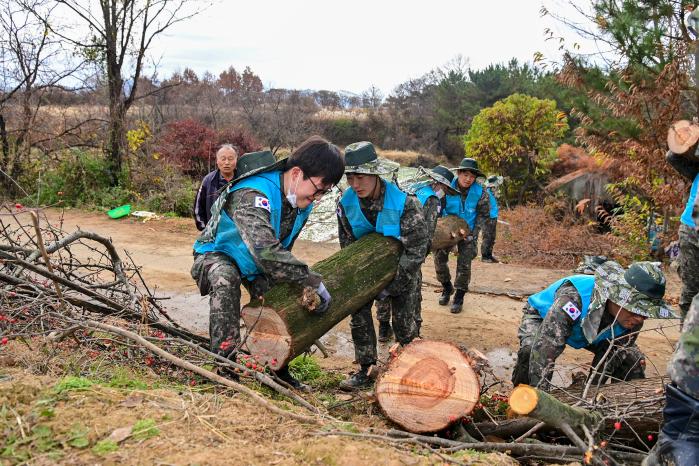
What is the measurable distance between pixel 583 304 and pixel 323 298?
1706mm

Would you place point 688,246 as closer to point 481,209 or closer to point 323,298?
point 323,298

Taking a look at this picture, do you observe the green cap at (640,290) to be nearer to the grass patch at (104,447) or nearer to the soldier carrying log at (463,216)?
the grass patch at (104,447)

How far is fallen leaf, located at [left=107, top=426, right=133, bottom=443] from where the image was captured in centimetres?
231

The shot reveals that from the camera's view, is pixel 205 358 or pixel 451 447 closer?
pixel 451 447

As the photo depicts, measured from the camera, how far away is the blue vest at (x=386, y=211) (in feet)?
14.7

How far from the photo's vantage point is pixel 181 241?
1048 centimetres

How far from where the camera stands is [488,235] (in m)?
8.59

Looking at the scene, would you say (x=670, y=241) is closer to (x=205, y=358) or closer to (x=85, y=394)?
(x=205, y=358)

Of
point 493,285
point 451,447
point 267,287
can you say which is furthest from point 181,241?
point 451,447

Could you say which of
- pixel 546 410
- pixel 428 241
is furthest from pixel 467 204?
pixel 546 410

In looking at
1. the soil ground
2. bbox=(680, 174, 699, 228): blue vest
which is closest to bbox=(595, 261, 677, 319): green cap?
bbox=(680, 174, 699, 228): blue vest

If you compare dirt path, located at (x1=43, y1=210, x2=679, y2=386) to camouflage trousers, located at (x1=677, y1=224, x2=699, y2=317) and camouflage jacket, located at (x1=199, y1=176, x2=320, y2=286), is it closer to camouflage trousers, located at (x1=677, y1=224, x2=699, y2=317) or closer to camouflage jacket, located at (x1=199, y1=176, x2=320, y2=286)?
camouflage trousers, located at (x1=677, y1=224, x2=699, y2=317)

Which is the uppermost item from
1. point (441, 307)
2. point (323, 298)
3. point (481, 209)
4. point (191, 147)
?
point (191, 147)

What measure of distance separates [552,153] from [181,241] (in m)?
11.3
